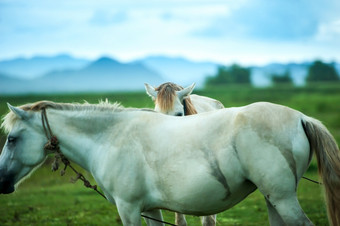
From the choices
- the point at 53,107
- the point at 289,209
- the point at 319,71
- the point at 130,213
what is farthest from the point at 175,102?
the point at 319,71

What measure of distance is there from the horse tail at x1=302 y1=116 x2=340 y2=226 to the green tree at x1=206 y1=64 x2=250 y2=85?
143 metres

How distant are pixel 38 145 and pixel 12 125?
0.36 m

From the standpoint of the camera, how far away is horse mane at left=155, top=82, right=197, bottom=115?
660 cm

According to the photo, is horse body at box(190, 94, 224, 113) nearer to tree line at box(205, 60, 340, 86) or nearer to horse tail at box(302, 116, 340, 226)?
horse tail at box(302, 116, 340, 226)

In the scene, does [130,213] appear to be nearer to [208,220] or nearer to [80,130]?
[80,130]

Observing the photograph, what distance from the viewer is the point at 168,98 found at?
6641mm

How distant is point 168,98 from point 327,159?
297 centimetres

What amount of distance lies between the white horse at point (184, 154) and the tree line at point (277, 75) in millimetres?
123799

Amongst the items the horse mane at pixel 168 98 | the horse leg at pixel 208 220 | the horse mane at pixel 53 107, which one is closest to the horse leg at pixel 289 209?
the horse mane at pixel 53 107

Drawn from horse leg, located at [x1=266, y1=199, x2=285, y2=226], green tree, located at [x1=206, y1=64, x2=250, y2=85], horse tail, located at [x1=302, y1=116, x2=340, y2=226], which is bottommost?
green tree, located at [x1=206, y1=64, x2=250, y2=85]

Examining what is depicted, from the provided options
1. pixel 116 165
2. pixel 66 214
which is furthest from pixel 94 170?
pixel 66 214

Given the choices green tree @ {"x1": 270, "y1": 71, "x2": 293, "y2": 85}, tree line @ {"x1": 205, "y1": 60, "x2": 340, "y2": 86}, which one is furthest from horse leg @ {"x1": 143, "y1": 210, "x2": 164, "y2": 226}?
green tree @ {"x1": 270, "y1": 71, "x2": 293, "y2": 85}

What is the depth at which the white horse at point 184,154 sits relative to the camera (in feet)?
13.4

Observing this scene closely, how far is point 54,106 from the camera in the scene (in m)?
4.82
